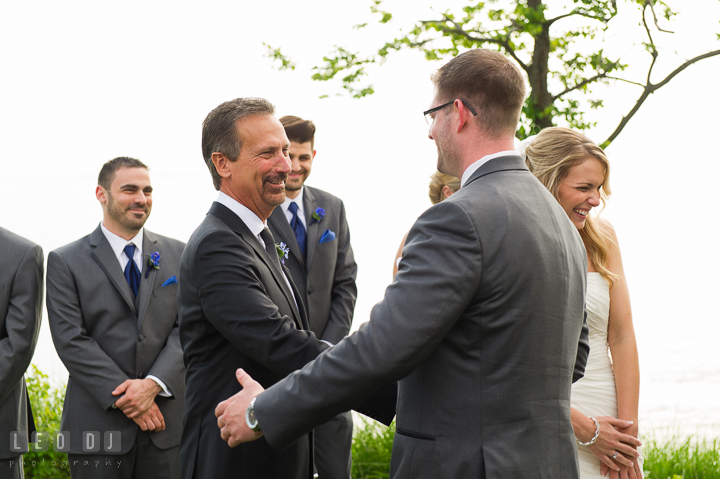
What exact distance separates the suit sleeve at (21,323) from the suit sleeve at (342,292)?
179cm

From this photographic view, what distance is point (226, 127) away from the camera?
8.73 ft

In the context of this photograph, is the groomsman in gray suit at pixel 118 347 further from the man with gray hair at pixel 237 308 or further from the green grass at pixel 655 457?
the green grass at pixel 655 457

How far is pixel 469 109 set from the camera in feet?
6.53

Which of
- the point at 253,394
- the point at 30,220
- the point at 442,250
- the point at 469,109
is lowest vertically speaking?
the point at 253,394

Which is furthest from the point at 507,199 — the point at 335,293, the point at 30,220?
the point at 30,220

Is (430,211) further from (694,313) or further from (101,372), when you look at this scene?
(694,313)

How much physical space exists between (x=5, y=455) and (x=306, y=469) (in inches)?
89.4

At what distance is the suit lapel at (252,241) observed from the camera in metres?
2.50

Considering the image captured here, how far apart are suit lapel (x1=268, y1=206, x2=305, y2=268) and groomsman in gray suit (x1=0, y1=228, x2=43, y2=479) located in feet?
4.74

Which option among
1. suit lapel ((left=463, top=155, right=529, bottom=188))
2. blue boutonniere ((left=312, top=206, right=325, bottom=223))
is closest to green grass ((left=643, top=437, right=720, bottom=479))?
blue boutonniere ((left=312, top=206, right=325, bottom=223))

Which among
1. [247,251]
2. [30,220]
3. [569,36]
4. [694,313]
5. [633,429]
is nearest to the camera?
[247,251]

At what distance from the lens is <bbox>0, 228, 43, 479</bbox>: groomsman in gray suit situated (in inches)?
148

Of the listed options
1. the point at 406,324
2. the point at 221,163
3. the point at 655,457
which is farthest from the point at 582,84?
the point at 406,324

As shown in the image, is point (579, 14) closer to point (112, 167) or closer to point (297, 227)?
point (297, 227)
